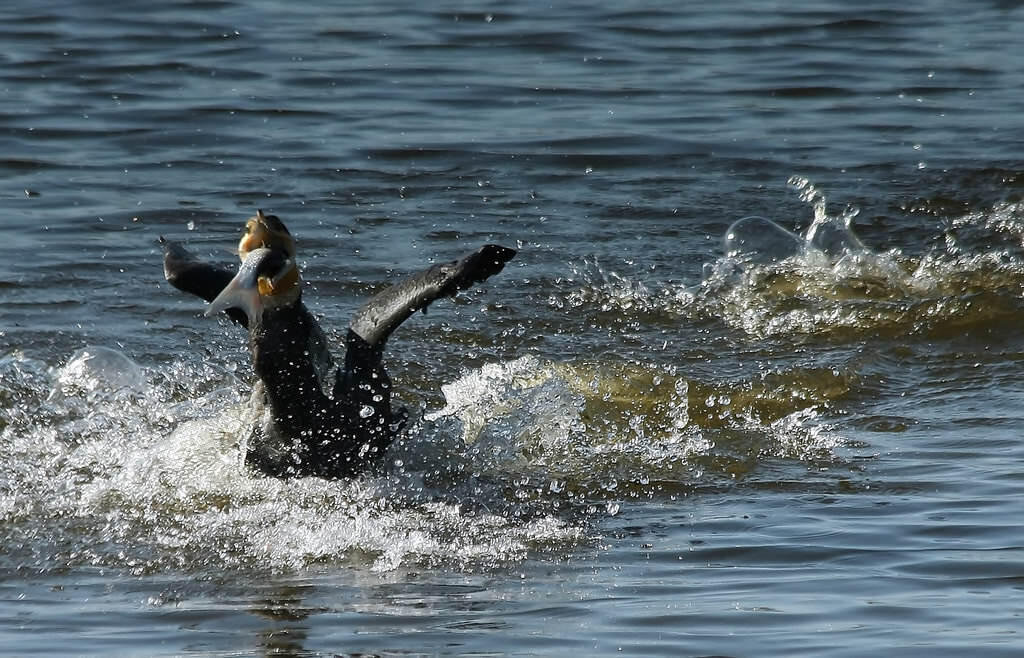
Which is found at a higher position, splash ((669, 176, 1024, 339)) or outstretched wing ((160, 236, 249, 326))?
outstretched wing ((160, 236, 249, 326))

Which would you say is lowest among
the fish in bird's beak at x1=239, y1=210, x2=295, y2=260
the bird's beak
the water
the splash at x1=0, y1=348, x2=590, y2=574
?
the splash at x1=0, y1=348, x2=590, y2=574

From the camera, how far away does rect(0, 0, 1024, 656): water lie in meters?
5.45

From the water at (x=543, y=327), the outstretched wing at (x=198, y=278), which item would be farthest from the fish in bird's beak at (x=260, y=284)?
the water at (x=543, y=327)

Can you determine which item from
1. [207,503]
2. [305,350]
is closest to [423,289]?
[305,350]

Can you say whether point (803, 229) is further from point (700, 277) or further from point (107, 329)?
point (107, 329)

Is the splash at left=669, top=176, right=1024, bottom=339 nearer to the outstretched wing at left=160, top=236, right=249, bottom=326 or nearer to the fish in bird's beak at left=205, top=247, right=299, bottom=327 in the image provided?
the outstretched wing at left=160, top=236, right=249, bottom=326

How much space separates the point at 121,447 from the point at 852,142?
7919mm

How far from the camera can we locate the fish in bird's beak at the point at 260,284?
5746 millimetres

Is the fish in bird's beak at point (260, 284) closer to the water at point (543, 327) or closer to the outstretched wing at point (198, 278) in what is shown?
the outstretched wing at point (198, 278)

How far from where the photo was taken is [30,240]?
→ 36.9ft

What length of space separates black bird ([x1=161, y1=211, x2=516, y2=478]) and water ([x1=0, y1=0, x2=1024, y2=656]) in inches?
6.3

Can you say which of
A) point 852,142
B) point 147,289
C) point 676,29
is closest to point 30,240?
point 147,289

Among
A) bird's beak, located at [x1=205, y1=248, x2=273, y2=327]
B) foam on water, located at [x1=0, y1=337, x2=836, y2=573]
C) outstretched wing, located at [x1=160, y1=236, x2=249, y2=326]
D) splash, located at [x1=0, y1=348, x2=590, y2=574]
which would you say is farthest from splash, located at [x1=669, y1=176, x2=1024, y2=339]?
bird's beak, located at [x1=205, y1=248, x2=273, y2=327]

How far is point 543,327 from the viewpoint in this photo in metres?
9.58
